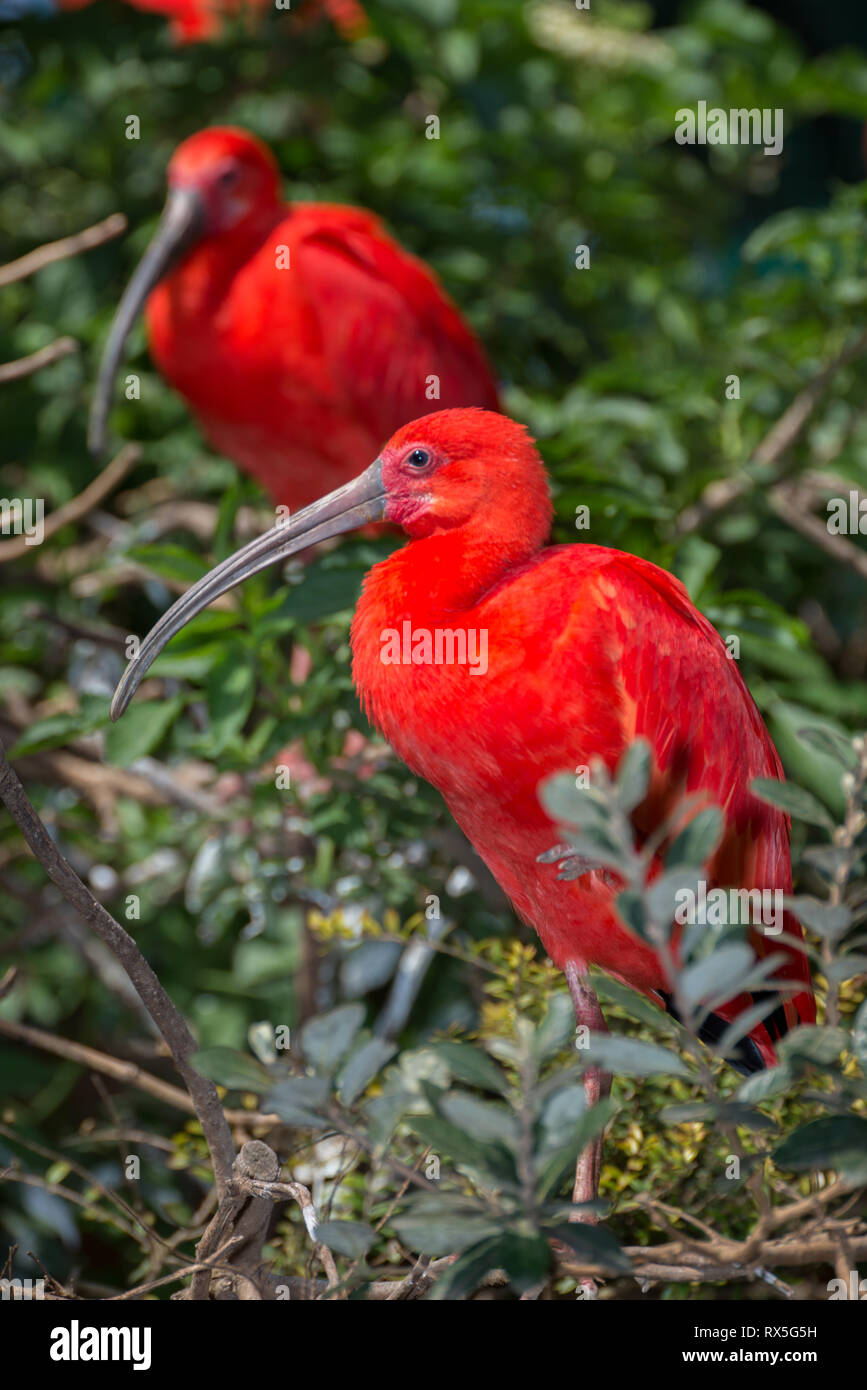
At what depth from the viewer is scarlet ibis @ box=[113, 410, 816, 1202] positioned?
139 centimetres

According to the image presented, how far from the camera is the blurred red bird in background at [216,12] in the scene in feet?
9.87

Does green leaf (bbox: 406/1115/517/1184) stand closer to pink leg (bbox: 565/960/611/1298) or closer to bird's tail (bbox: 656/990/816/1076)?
pink leg (bbox: 565/960/611/1298)

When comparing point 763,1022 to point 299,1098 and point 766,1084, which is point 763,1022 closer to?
point 766,1084

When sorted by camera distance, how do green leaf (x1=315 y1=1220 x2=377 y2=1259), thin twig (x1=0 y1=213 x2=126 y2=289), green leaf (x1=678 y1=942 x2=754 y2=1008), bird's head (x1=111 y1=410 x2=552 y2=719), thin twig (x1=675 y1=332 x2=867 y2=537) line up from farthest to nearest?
thin twig (x1=675 y1=332 x2=867 y2=537) → thin twig (x1=0 y1=213 x2=126 y2=289) → bird's head (x1=111 y1=410 x2=552 y2=719) → green leaf (x1=315 y1=1220 x2=377 y2=1259) → green leaf (x1=678 y1=942 x2=754 y2=1008)

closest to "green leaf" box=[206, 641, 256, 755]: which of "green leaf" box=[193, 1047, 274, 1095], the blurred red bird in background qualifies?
"green leaf" box=[193, 1047, 274, 1095]

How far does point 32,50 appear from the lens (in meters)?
2.93

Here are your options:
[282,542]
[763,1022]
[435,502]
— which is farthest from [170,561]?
[763,1022]

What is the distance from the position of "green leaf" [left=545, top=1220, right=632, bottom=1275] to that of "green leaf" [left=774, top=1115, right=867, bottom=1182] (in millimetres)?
143

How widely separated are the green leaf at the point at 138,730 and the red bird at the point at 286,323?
94cm

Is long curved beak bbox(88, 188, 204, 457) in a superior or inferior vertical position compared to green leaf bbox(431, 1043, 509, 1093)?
superior

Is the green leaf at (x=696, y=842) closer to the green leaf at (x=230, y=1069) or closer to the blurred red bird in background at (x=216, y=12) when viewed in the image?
the green leaf at (x=230, y=1069)

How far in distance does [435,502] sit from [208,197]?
1.46 metres

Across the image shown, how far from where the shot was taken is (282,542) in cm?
158
